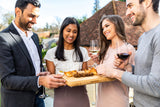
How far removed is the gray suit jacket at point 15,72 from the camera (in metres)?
1.64

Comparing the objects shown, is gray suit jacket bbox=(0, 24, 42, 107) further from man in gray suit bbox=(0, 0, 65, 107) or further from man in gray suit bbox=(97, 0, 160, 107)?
man in gray suit bbox=(97, 0, 160, 107)

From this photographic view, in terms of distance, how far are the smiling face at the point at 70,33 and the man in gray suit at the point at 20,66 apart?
574 mm

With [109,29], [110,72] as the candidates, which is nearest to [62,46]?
[109,29]

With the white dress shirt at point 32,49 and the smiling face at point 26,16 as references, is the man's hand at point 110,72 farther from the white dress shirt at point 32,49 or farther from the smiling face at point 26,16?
the smiling face at point 26,16

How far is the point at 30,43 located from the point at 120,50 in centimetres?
159

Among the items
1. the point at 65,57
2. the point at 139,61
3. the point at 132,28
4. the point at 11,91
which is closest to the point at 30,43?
the point at 65,57

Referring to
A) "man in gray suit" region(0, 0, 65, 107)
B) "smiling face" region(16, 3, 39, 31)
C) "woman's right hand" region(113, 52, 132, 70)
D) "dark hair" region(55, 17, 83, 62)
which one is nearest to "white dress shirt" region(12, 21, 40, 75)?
"man in gray suit" region(0, 0, 65, 107)

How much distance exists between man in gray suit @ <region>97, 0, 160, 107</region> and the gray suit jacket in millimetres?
1280

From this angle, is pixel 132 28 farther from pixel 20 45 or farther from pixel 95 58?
pixel 20 45

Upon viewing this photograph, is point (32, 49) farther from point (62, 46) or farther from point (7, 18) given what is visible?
point (7, 18)

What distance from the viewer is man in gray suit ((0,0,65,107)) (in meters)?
1.64

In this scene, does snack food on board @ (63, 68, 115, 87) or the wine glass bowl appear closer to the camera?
snack food on board @ (63, 68, 115, 87)

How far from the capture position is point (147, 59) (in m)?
1.39

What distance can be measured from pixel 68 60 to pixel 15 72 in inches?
36.6
